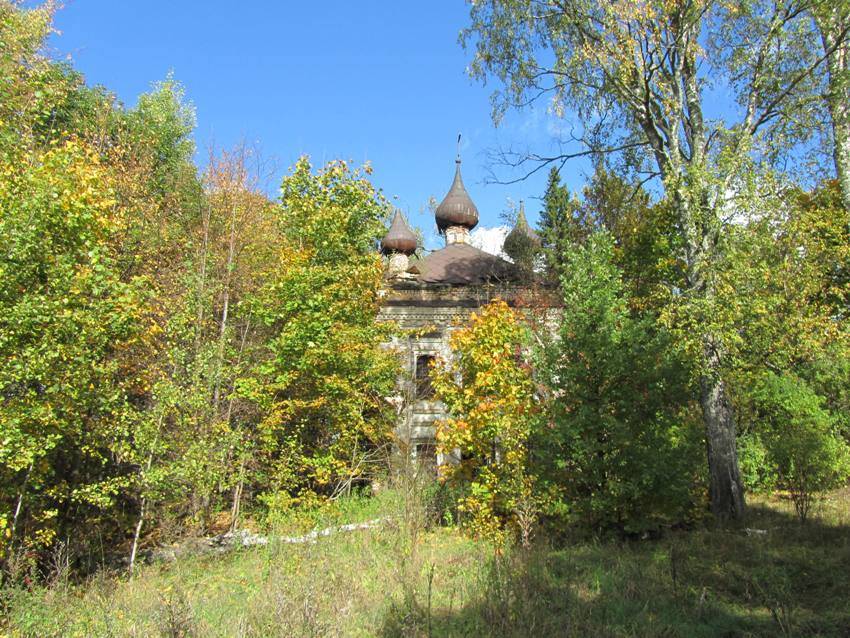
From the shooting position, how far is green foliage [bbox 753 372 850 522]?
35.9ft

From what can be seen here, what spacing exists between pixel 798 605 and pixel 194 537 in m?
10.6

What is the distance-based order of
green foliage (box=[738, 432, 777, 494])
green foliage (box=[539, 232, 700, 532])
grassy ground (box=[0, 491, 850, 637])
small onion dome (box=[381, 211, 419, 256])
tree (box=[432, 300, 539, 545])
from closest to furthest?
1. grassy ground (box=[0, 491, 850, 637])
2. green foliage (box=[539, 232, 700, 532])
3. tree (box=[432, 300, 539, 545])
4. green foliage (box=[738, 432, 777, 494])
5. small onion dome (box=[381, 211, 419, 256])

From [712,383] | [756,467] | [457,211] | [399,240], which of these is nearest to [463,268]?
[399,240]

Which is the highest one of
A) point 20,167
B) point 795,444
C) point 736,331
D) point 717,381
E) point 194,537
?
point 20,167

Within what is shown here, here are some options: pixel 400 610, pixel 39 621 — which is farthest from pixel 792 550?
pixel 39 621

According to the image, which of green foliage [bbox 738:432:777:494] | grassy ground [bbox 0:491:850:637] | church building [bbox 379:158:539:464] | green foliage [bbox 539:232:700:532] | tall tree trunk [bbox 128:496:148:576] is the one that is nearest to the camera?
grassy ground [bbox 0:491:850:637]

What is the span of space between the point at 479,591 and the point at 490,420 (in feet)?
13.7

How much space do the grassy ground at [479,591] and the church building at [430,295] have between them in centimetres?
614

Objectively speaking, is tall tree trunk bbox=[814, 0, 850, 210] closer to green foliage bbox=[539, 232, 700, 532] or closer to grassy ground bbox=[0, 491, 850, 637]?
green foliage bbox=[539, 232, 700, 532]

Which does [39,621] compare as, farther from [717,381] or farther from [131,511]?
[717,381]

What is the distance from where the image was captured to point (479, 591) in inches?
270

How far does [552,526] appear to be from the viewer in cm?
997

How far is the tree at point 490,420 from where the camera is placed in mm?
10383

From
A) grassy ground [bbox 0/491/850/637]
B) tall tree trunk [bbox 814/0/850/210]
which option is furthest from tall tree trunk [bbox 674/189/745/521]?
tall tree trunk [bbox 814/0/850/210]
